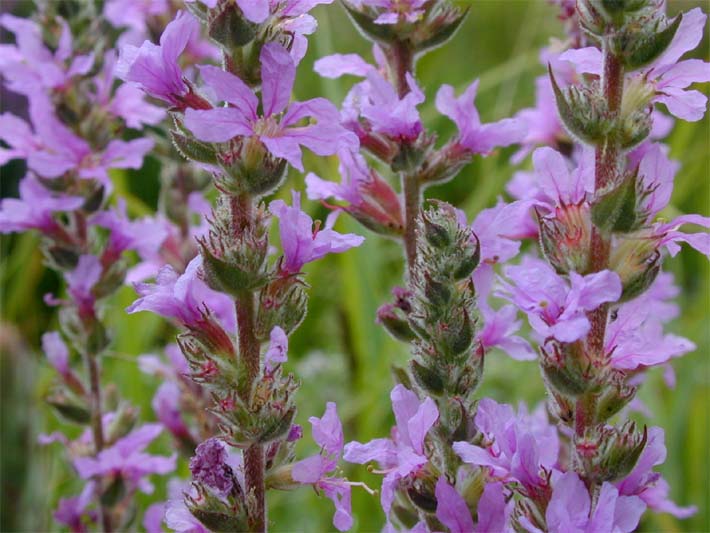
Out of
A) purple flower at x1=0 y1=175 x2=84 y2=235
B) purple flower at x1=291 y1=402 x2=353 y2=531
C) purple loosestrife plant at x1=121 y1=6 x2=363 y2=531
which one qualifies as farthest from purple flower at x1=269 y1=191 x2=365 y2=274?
purple flower at x1=0 y1=175 x2=84 y2=235

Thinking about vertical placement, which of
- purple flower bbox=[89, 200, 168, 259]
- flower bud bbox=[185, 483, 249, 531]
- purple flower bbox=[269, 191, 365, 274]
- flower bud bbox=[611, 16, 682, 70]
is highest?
flower bud bbox=[611, 16, 682, 70]

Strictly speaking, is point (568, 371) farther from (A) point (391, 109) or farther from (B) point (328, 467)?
(A) point (391, 109)

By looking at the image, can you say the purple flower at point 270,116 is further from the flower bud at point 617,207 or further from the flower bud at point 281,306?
the flower bud at point 617,207

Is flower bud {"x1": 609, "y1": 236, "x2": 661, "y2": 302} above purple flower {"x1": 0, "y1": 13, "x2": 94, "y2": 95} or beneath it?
above

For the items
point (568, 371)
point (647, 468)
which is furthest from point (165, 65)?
point (647, 468)

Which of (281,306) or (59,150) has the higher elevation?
(281,306)

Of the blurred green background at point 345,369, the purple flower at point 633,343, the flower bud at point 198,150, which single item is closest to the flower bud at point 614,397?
the purple flower at point 633,343

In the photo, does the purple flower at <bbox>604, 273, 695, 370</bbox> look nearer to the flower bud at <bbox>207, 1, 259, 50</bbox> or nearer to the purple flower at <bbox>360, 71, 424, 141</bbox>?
the purple flower at <bbox>360, 71, 424, 141</bbox>

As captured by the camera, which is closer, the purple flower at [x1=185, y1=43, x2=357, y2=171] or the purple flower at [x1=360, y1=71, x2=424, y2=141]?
the purple flower at [x1=185, y1=43, x2=357, y2=171]
